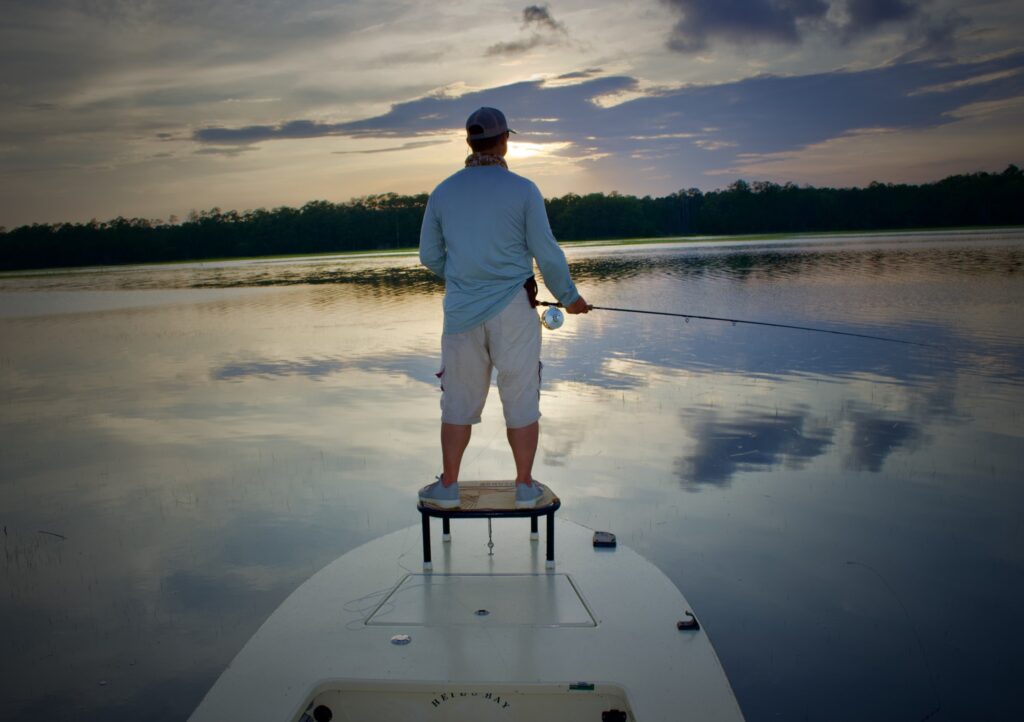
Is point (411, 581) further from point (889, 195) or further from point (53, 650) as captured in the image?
point (889, 195)

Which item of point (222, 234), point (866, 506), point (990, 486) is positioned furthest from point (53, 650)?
point (222, 234)

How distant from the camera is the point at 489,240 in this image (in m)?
4.33

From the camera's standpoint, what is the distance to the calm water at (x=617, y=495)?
180 inches

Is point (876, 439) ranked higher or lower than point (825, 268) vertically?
lower

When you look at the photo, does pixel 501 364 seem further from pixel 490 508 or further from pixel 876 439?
pixel 876 439

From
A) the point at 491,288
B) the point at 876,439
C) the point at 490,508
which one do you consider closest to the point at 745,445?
the point at 876,439

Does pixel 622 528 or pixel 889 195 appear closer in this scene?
pixel 622 528

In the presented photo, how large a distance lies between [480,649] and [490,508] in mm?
965

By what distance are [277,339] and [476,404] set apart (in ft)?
49.7

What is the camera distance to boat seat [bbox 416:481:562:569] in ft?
14.5

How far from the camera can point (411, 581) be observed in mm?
4531

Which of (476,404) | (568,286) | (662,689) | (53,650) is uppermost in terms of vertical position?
(568,286)

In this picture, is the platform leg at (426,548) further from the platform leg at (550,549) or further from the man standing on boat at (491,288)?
the platform leg at (550,549)

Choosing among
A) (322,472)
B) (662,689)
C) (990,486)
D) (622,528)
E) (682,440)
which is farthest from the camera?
(682,440)
